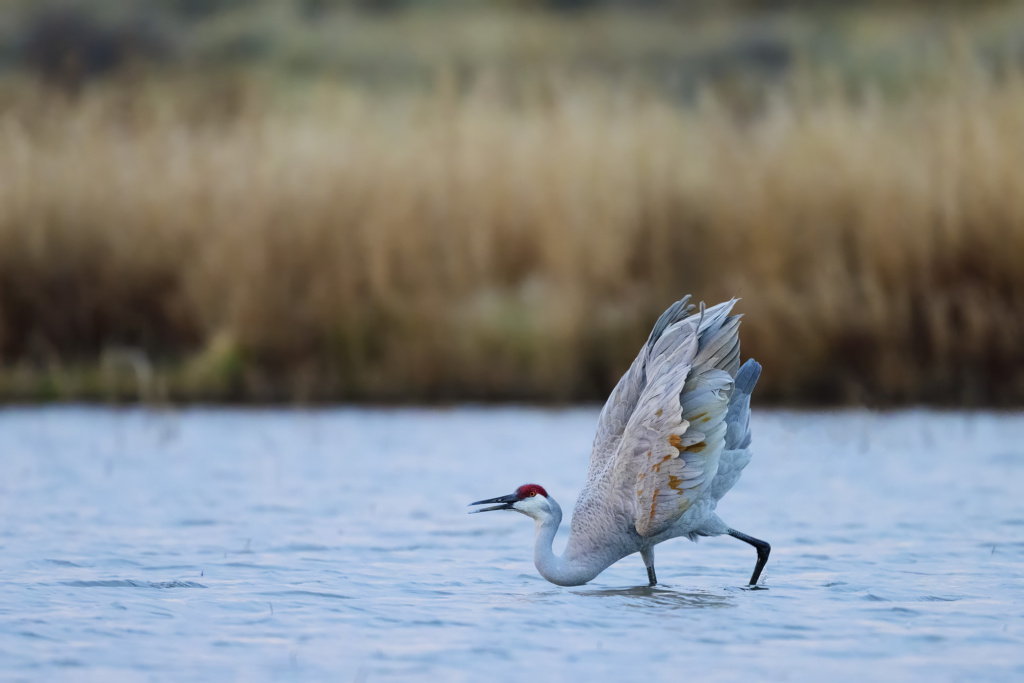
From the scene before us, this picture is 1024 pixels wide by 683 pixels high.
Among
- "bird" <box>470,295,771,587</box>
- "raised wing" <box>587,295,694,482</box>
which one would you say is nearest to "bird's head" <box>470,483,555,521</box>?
"bird" <box>470,295,771,587</box>

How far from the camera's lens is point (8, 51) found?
2895 centimetres

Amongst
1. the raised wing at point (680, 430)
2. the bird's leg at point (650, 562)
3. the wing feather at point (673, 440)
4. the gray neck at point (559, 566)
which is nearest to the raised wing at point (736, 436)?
the wing feather at point (673, 440)

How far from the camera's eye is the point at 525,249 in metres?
12.8

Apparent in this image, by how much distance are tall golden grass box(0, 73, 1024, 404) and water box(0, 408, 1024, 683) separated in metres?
0.78

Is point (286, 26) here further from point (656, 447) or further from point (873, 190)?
point (656, 447)

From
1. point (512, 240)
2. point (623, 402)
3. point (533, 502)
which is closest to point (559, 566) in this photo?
point (533, 502)

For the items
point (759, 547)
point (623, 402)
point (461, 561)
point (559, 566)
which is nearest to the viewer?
point (559, 566)

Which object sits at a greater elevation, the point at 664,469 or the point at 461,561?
the point at 664,469

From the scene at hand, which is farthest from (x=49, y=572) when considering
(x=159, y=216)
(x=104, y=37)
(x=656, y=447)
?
(x=104, y=37)

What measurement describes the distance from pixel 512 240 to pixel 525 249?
0.46ft

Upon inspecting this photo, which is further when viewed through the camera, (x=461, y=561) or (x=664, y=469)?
(x=461, y=561)

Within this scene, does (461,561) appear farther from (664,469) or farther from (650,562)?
(664,469)

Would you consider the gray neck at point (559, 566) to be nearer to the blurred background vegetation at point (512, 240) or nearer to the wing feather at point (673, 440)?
the wing feather at point (673, 440)

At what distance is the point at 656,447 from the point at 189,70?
22893mm
